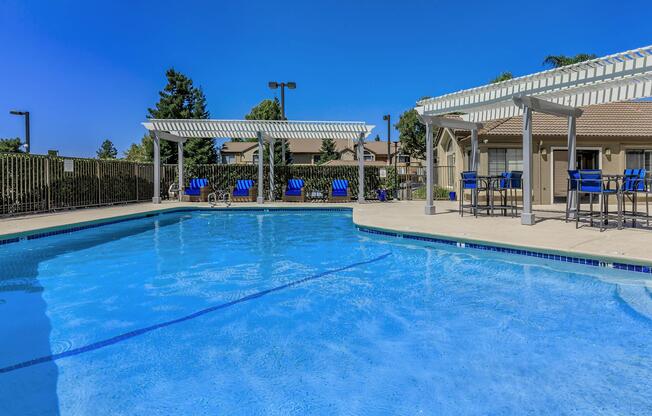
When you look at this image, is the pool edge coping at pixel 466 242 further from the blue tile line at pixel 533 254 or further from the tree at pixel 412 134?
the tree at pixel 412 134

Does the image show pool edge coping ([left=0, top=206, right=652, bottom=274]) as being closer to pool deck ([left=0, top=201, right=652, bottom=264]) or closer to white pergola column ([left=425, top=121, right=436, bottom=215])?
pool deck ([left=0, top=201, right=652, bottom=264])

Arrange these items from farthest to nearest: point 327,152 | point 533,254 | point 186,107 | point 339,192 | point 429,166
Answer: point 327,152
point 186,107
point 339,192
point 429,166
point 533,254

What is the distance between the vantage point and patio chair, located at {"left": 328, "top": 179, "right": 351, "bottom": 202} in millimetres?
17766

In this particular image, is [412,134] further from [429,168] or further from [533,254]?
[533,254]

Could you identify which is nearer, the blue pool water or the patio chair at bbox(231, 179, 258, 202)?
the blue pool water

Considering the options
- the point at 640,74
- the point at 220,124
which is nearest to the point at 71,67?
the point at 220,124

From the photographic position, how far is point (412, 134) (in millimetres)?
46469

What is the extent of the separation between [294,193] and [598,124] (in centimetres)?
1200

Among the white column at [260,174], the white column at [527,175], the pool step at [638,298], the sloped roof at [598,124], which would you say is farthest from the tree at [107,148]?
the pool step at [638,298]

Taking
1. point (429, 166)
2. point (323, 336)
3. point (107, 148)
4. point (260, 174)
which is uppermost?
point (107, 148)

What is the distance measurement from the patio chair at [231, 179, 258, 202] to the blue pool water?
10629 mm

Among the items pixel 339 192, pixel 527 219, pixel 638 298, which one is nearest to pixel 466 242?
pixel 527 219

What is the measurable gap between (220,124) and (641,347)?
1574 centimetres

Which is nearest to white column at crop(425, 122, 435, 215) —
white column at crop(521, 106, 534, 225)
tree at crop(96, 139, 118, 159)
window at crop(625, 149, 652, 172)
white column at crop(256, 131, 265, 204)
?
white column at crop(521, 106, 534, 225)
